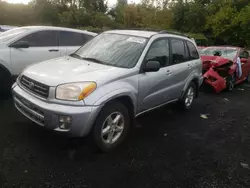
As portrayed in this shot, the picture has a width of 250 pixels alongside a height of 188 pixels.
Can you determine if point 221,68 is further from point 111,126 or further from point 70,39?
point 111,126

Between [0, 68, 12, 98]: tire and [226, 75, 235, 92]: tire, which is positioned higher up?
[0, 68, 12, 98]: tire

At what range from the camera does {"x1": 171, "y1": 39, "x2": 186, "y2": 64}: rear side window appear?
16.7ft

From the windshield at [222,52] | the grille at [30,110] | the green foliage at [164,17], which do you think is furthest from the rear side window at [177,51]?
the green foliage at [164,17]

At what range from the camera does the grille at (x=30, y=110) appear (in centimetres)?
338

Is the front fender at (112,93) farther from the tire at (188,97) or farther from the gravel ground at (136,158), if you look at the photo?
the tire at (188,97)

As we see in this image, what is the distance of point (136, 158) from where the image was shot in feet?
12.3

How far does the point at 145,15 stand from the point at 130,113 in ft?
88.3

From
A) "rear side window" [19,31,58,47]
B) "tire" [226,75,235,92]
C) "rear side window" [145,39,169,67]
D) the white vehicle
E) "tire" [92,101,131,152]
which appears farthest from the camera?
"tire" [226,75,235,92]

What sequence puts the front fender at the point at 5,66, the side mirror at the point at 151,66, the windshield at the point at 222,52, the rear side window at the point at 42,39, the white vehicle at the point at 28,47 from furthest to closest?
the windshield at the point at 222,52, the rear side window at the point at 42,39, the white vehicle at the point at 28,47, the front fender at the point at 5,66, the side mirror at the point at 151,66

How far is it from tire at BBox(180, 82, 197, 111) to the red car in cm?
207

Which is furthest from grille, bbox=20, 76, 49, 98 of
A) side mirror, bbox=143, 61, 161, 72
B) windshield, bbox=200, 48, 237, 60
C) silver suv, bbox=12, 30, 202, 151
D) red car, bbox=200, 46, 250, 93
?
windshield, bbox=200, 48, 237, 60

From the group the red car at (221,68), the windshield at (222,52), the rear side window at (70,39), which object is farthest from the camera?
the windshield at (222,52)

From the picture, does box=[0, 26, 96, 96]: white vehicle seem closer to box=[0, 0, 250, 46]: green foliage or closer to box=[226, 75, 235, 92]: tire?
box=[226, 75, 235, 92]: tire

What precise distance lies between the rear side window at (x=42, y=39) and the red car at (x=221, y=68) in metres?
4.68
